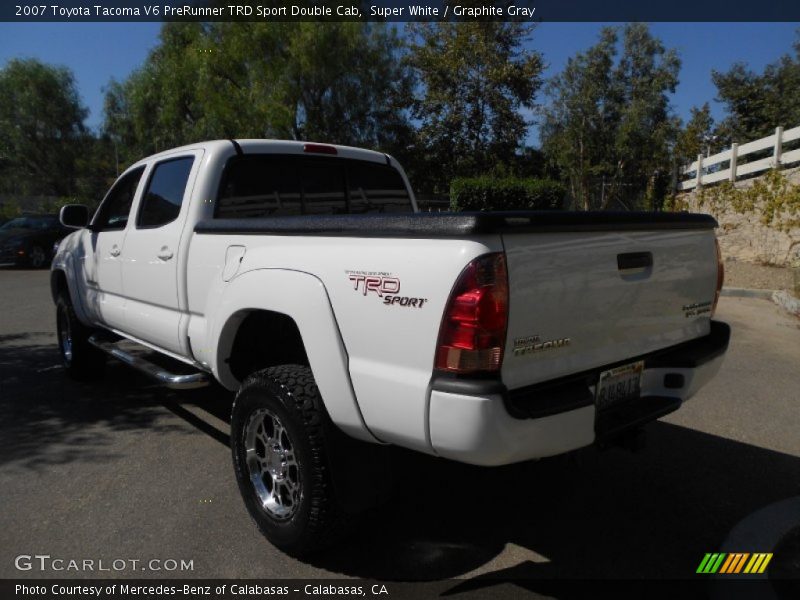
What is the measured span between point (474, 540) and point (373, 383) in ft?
4.01

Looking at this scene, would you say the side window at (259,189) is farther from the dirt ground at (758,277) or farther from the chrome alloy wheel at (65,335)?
the dirt ground at (758,277)

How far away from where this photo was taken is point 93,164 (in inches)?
1583

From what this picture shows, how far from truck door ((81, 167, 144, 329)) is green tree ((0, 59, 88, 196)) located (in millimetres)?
38419

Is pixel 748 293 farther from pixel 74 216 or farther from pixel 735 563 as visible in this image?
pixel 74 216

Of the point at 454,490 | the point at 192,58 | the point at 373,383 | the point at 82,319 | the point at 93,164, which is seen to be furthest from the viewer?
the point at 93,164

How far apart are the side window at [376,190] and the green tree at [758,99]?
24.6m

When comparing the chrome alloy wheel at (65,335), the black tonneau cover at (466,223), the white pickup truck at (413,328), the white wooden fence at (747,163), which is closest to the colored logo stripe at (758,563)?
the white pickup truck at (413,328)

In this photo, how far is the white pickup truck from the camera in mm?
2182

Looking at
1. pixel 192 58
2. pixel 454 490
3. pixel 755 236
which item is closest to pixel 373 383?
pixel 454 490

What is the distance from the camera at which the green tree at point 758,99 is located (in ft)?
81.2

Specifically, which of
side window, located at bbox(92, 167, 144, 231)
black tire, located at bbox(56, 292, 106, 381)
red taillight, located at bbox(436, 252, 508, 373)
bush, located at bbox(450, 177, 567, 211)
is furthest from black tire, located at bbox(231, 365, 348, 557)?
bush, located at bbox(450, 177, 567, 211)

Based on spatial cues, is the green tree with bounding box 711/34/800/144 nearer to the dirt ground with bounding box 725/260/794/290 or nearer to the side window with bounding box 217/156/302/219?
the dirt ground with bounding box 725/260/794/290

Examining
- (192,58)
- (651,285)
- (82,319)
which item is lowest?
(82,319)

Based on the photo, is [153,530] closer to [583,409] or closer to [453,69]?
[583,409]
